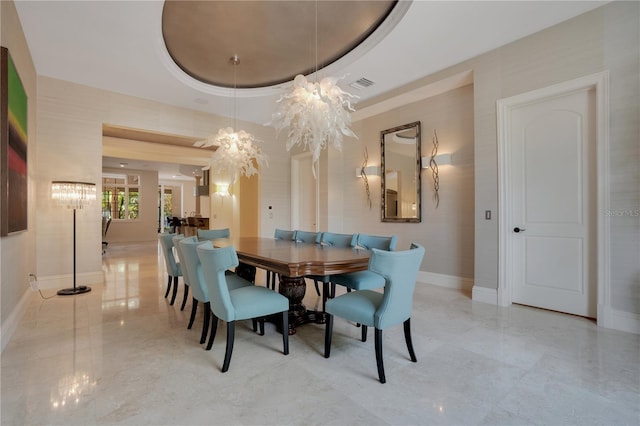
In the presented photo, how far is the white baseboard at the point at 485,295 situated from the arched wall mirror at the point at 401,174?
1329mm

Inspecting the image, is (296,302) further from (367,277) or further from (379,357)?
(379,357)

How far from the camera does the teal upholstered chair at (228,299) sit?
2.03m

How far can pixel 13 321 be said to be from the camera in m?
2.71

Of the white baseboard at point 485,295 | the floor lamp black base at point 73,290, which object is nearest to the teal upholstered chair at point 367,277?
the white baseboard at point 485,295

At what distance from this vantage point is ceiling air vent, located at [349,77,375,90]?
436cm

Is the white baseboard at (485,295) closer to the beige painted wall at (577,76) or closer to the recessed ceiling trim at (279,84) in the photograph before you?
the beige painted wall at (577,76)

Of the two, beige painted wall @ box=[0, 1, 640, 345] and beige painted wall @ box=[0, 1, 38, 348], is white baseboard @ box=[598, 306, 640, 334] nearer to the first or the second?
beige painted wall @ box=[0, 1, 640, 345]

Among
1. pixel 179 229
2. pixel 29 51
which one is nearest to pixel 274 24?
pixel 29 51

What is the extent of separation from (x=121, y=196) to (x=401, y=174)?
1129cm

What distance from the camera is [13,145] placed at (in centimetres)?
252

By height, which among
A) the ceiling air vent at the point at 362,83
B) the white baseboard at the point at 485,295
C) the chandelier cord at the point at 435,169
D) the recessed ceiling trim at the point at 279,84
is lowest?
the white baseboard at the point at 485,295

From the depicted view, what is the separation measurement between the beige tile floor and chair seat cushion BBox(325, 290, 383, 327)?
35 centimetres

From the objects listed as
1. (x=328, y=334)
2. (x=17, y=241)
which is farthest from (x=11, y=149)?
(x=328, y=334)

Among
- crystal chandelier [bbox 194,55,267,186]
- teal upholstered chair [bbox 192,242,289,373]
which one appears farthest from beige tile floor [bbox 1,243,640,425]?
crystal chandelier [bbox 194,55,267,186]
